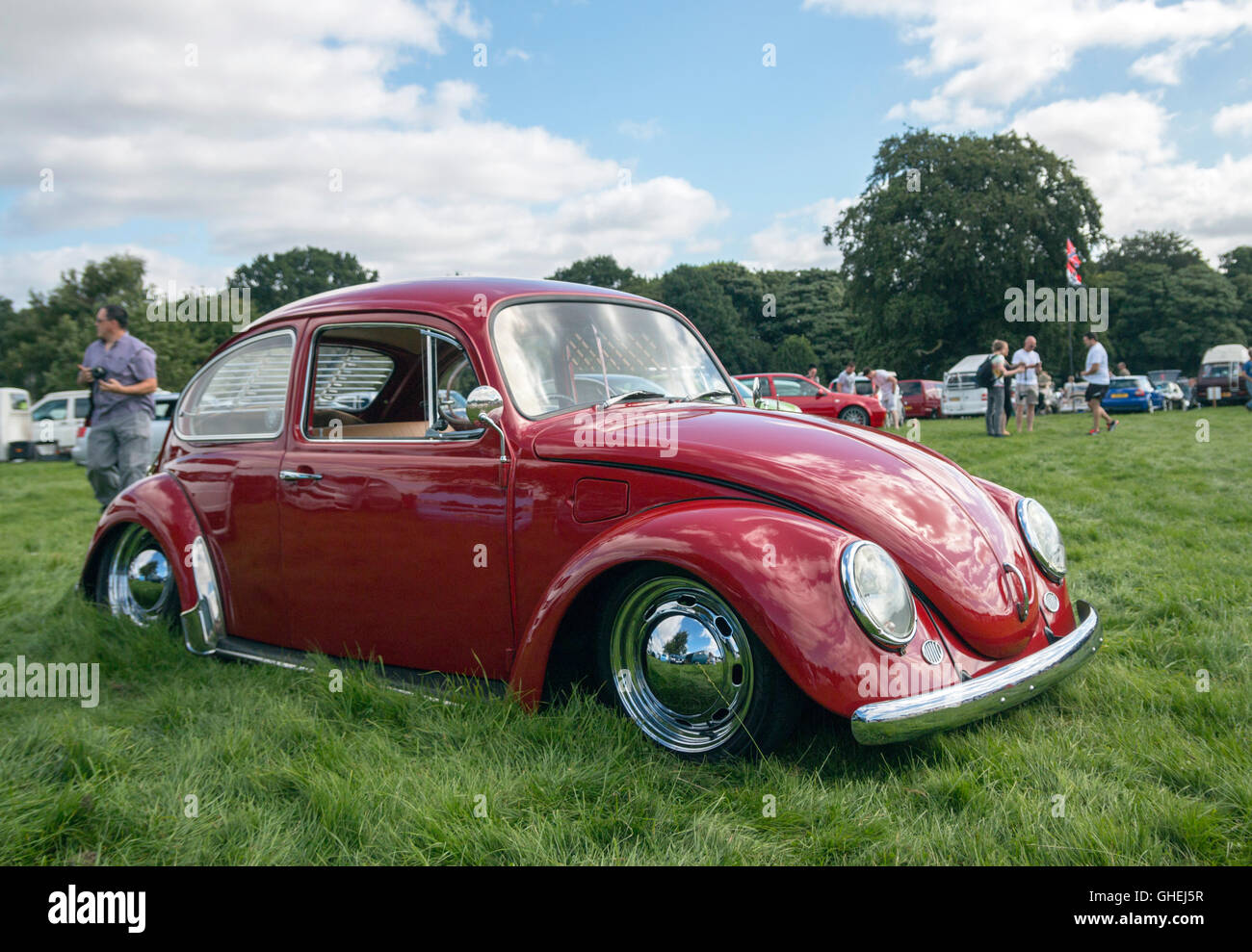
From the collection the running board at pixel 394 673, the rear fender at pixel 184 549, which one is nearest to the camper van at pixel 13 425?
the rear fender at pixel 184 549

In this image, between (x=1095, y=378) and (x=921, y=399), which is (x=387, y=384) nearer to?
(x=1095, y=378)

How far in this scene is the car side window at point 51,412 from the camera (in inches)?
961

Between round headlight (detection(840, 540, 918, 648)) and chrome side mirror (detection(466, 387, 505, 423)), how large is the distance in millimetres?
1313

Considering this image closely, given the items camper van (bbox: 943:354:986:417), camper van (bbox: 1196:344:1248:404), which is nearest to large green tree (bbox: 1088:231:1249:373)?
camper van (bbox: 1196:344:1248:404)

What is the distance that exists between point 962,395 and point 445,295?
100ft

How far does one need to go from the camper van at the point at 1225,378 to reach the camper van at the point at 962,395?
9098 millimetres

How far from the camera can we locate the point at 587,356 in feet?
A: 11.6

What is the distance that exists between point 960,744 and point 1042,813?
447mm

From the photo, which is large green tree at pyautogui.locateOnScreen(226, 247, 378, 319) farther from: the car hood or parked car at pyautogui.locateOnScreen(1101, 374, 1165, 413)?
the car hood

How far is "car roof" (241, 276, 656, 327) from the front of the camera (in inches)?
134

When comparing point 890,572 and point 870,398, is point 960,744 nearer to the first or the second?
point 890,572

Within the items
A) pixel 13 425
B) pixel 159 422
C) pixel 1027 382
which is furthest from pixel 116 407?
pixel 13 425
